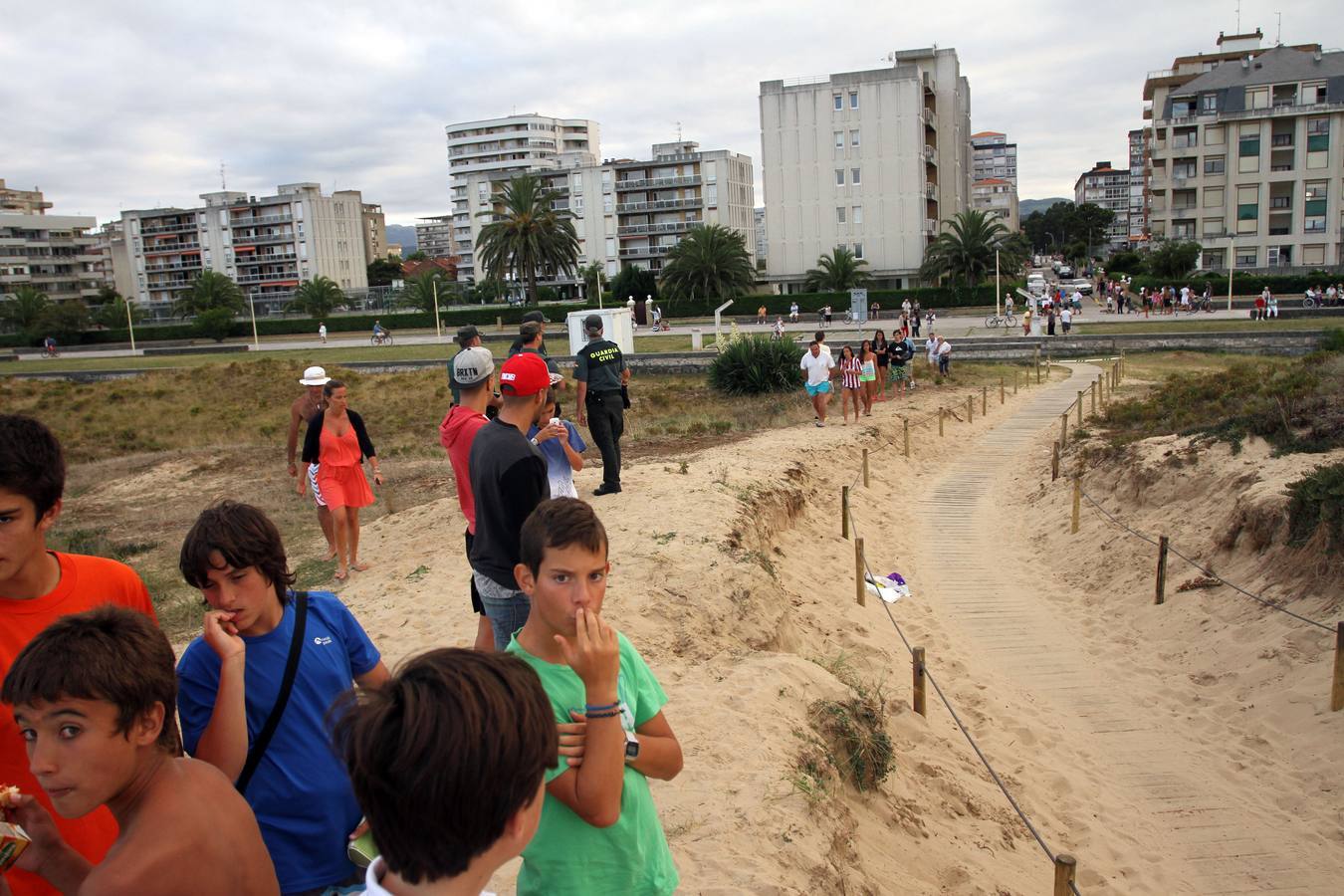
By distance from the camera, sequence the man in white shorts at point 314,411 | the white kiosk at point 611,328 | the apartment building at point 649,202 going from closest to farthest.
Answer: the man in white shorts at point 314,411
the white kiosk at point 611,328
the apartment building at point 649,202

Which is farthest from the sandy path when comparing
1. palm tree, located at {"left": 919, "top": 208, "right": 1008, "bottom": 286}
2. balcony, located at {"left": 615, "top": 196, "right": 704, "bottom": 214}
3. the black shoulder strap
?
balcony, located at {"left": 615, "top": 196, "right": 704, "bottom": 214}

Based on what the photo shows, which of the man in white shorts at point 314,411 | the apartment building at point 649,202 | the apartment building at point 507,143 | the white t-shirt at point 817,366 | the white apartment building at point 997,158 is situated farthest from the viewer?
the white apartment building at point 997,158

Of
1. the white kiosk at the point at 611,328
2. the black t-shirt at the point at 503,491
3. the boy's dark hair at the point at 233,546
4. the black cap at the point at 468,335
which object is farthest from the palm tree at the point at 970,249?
the boy's dark hair at the point at 233,546

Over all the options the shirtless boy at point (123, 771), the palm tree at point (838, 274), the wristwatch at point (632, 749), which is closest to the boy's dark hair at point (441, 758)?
the shirtless boy at point (123, 771)

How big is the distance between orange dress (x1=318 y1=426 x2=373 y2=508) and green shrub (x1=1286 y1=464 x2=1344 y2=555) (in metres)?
8.80

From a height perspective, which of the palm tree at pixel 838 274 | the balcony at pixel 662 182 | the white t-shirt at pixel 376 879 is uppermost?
the balcony at pixel 662 182

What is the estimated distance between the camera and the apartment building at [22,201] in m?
126

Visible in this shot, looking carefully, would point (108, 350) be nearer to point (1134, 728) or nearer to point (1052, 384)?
point (1052, 384)

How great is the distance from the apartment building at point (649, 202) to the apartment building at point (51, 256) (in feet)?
185

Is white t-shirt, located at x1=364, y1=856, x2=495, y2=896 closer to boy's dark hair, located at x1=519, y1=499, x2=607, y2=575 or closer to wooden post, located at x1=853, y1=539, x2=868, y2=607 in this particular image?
boy's dark hair, located at x1=519, y1=499, x2=607, y2=575

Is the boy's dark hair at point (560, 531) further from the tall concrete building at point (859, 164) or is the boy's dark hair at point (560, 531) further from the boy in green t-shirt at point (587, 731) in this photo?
the tall concrete building at point (859, 164)

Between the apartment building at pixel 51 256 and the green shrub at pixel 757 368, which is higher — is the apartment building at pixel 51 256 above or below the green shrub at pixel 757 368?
above

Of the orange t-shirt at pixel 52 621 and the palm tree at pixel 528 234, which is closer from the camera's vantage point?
the orange t-shirt at pixel 52 621

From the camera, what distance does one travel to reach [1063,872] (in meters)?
4.11
